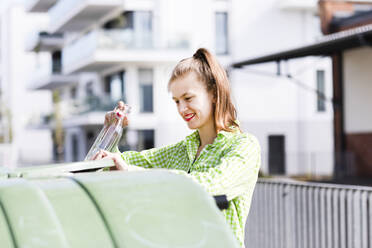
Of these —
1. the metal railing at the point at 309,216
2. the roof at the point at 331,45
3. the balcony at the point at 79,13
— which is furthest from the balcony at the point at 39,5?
the metal railing at the point at 309,216

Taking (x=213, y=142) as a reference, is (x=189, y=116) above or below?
above

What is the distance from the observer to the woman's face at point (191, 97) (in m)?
2.51

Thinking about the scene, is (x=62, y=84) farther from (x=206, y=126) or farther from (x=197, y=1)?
(x=206, y=126)

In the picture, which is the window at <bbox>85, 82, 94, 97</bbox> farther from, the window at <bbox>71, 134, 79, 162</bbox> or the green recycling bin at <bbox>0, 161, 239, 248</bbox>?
the green recycling bin at <bbox>0, 161, 239, 248</bbox>

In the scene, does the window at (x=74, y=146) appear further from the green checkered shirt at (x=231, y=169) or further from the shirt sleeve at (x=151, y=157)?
the green checkered shirt at (x=231, y=169)

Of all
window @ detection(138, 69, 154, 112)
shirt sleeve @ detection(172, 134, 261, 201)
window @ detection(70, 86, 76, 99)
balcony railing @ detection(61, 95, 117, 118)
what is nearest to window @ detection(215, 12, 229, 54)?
window @ detection(138, 69, 154, 112)

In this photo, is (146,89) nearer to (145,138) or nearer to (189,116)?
(145,138)

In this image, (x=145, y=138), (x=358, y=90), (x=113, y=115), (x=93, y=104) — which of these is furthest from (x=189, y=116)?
(x=93, y=104)

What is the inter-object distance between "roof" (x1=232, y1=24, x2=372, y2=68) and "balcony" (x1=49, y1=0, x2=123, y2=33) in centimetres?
1140

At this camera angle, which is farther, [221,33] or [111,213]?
[221,33]

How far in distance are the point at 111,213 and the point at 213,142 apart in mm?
971

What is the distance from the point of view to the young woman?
2.24m

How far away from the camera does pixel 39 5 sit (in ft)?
139

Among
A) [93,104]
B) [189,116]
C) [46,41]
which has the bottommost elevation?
[189,116]
